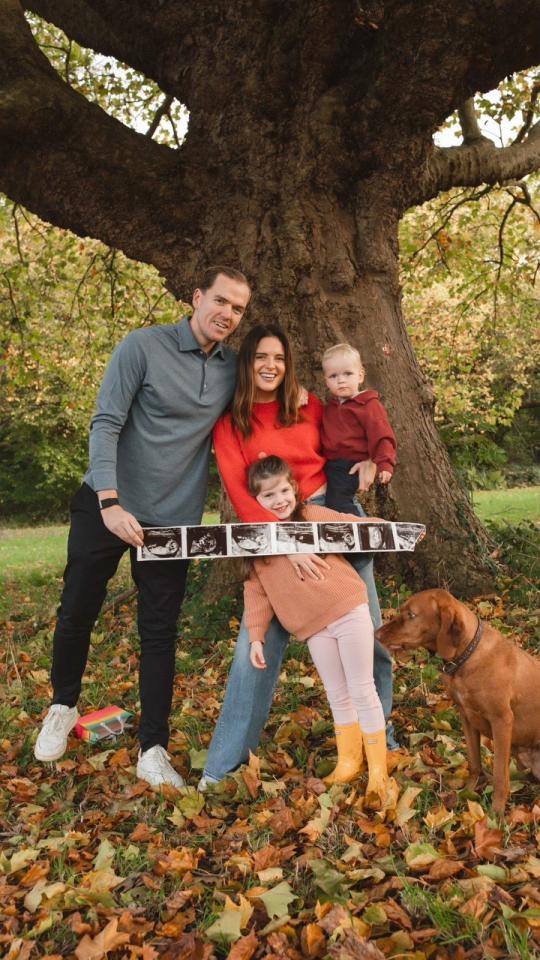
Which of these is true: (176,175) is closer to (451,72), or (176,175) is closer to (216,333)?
(451,72)

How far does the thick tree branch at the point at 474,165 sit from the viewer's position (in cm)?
685

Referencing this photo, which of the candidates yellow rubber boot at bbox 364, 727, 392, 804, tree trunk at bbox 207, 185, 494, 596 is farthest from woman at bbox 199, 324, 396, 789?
tree trunk at bbox 207, 185, 494, 596

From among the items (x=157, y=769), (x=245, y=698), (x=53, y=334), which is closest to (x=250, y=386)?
(x=245, y=698)

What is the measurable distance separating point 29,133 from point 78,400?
26.2 feet

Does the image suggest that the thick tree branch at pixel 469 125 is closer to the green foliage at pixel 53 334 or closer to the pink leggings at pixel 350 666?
the green foliage at pixel 53 334

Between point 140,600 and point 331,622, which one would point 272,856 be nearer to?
point 331,622

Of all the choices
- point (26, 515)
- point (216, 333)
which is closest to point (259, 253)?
point (216, 333)

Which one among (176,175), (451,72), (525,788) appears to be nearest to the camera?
(525,788)

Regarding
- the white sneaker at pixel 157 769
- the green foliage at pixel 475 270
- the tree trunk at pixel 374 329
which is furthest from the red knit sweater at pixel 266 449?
the green foliage at pixel 475 270

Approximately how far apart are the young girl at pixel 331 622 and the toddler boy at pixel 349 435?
0.23 meters

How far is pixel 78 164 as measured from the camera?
5.39 m

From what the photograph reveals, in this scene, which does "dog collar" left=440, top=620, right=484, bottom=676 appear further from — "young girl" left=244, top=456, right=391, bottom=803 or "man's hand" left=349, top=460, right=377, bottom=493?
"man's hand" left=349, top=460, right=377, bottom=493

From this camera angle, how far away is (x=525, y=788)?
3195mm

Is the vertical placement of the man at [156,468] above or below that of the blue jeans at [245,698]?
above
